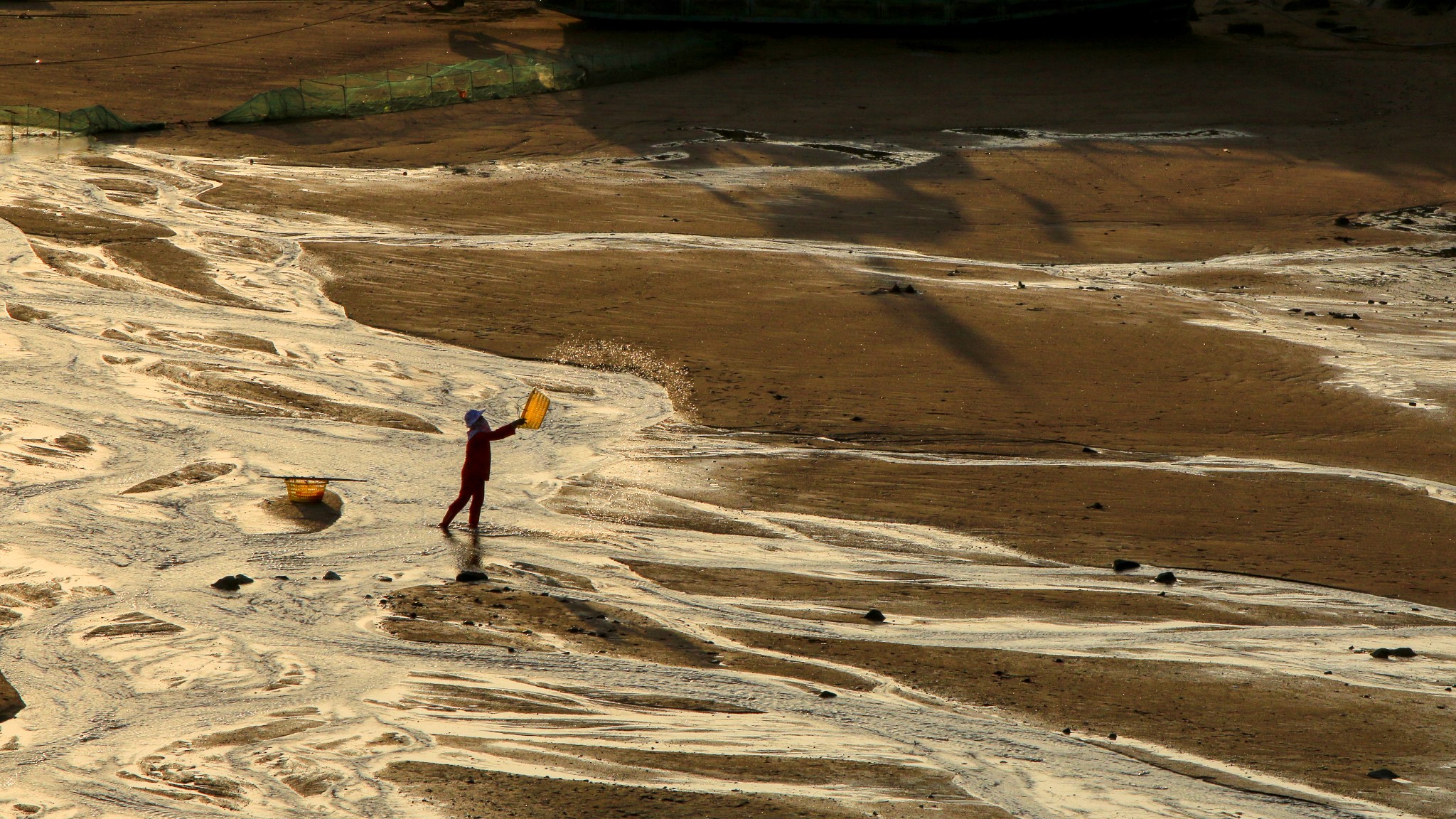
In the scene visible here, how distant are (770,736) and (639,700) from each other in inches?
39.5

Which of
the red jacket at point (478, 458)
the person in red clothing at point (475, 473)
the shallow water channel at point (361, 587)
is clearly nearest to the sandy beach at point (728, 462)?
the shallow water channel at point (361, 587)

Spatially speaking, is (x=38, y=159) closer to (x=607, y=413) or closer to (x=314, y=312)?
(x=314, y=312)

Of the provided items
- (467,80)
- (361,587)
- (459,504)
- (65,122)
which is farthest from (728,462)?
(467,80)

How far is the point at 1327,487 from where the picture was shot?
49.8 ft

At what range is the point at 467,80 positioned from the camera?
35.1 m

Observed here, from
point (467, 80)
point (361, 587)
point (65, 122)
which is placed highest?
point (467, 80)

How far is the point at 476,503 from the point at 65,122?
21.3m

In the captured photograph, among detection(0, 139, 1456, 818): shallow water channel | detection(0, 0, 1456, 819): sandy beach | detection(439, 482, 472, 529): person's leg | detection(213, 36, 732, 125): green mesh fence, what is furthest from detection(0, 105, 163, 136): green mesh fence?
detection(439, 482, 472, 529): person's leg

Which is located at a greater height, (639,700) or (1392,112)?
Result: (1392,112)

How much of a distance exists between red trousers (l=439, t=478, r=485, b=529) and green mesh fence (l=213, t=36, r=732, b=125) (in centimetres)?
2080

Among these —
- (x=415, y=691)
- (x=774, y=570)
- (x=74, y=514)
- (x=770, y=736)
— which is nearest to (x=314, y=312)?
(x=74, y=514)

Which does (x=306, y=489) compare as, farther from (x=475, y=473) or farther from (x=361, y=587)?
(x=361, y=587)

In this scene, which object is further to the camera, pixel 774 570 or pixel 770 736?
pixel 774 570

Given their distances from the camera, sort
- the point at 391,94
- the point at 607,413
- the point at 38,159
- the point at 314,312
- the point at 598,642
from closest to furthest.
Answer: the point at 598,642
the point at 607,413
the point at 314,312
the point at 38,159
the point at 391,94
